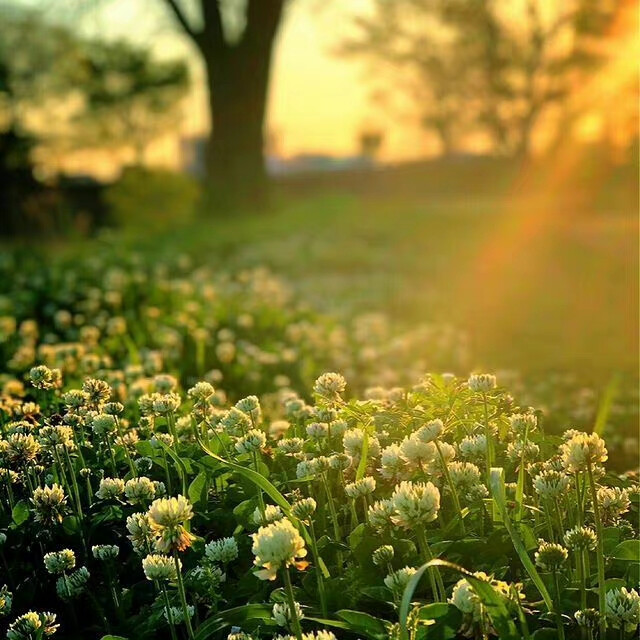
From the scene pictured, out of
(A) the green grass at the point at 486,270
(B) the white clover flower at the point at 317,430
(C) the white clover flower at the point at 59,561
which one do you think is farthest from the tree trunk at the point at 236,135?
(C) the white clover flower at the point at 59,561

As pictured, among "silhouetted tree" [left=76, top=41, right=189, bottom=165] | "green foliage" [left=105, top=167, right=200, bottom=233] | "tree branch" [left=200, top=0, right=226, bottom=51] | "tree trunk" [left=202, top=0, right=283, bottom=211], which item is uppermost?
"silhouetted tree" [left=76, top=41, right=189, bottom=165]

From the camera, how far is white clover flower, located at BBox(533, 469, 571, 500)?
2.20 m

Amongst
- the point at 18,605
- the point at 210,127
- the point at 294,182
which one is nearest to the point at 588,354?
the point at 18,605

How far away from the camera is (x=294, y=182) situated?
39.1 m

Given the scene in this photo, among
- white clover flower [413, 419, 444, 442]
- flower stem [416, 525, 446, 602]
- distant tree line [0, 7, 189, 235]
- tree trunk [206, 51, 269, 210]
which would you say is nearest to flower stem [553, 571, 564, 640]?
flower stem [416, 525, 446, 602]

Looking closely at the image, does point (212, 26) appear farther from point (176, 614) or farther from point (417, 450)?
point (176, 614)

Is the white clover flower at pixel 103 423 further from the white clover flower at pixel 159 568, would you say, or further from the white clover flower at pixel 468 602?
the white clover flower at pixel 468 602

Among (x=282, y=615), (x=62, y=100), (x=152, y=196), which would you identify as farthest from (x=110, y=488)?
(x=62, y=100)

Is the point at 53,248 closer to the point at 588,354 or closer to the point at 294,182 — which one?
the point at 588,354

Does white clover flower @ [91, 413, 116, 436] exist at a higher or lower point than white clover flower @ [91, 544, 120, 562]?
higher

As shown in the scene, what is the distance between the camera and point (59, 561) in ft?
7.62

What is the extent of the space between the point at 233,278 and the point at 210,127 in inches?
404

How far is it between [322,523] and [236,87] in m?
18.3

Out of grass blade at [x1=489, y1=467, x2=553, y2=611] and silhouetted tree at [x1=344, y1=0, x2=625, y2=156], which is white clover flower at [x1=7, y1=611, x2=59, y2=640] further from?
silhouetted tree at [x1=344, y1=0, x2=625, y2=156]
